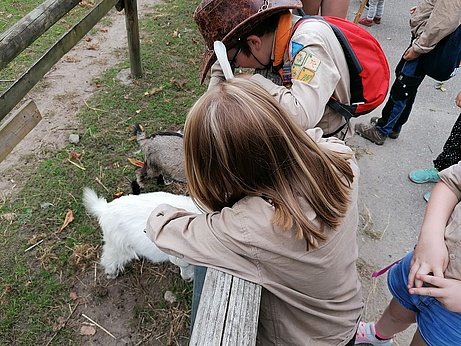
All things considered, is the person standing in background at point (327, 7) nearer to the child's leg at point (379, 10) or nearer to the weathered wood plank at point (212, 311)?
the weathered wood plank at point (212, 311)

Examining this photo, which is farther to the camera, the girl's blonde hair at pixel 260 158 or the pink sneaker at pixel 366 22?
→ the pink sneaker at pixel 366 22

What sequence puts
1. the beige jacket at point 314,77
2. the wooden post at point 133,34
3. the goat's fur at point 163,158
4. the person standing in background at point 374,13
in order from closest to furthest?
the beige jacket at point 314,77, the goat's fur at point 163,158, the wooden post at point 133,34, the person standing in background at point 374,13

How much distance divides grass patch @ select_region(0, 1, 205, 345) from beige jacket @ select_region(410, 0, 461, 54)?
2.55 metres

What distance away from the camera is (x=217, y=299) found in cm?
114

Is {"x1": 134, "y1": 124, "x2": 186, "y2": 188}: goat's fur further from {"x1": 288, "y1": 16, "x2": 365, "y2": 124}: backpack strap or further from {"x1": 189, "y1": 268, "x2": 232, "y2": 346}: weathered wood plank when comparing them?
{"x1": 189, "y1": 268, "x2": 232, "y2": 346}: weathered wood plank

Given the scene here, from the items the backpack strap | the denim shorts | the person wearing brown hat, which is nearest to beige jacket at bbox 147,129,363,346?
the denim shorts

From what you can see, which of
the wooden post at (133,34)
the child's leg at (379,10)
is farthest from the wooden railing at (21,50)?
the child's leg at (379,10)

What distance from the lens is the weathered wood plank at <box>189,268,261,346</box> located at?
106cm

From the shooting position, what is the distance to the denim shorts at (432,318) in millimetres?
1526

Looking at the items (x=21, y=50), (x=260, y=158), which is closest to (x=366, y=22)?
(x=21, y=50)

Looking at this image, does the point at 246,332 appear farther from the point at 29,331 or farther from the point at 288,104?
the point at 29,331

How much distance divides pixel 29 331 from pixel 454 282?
2.56 meters

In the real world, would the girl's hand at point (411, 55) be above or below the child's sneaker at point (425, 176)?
above

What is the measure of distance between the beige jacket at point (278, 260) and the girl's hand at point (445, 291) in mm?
272
